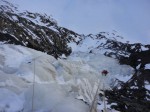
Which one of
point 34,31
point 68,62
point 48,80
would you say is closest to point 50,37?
point 34,31

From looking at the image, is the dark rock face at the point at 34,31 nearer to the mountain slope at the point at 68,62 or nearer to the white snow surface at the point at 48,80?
the mountain slope at the point at 68,62

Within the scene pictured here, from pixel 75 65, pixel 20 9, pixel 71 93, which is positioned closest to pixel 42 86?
pixel 71 93

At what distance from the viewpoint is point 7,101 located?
4355 millimetres

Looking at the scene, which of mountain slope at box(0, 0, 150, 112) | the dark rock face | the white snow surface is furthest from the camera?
the dark rock face

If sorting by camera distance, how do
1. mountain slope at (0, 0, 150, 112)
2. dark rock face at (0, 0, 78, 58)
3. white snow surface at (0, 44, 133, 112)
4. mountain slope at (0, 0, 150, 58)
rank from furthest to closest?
A: mountain slope at (0, 0, 150, 58) < dark rock face at (0, 0, 78, 58) < mountain slope at (0, 0, 150, 112) < white snow surface at (0, 44, 133, 112)

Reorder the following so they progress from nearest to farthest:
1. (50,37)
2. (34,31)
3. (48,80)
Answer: (48,80) < (34,31) < (50,37)

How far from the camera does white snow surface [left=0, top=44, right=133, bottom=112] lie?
439 cm

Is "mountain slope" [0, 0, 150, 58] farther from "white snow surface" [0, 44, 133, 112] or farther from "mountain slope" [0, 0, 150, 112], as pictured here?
"white snow surface" [0, 44, 133, 112]

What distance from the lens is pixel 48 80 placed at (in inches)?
222

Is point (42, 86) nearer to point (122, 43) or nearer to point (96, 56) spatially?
point (96, 56)

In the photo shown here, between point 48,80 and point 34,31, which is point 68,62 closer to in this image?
point 48,80

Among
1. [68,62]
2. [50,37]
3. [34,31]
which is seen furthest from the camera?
[50,37]

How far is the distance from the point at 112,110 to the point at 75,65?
2003 millimetres


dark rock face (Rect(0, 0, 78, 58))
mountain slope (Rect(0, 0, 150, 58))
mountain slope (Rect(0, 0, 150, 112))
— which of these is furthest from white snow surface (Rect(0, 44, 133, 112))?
dark rock face (Rect(0, 0, 78, 58))
